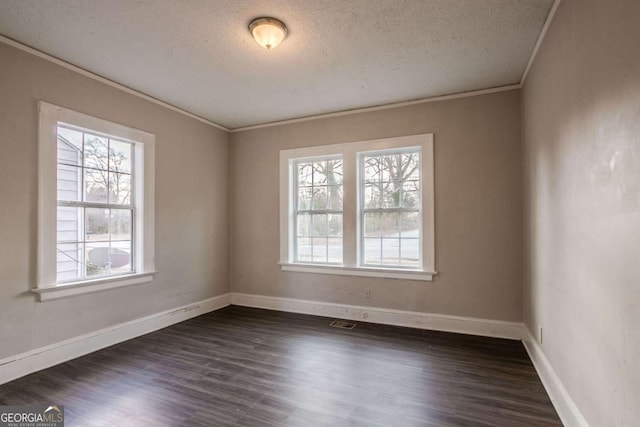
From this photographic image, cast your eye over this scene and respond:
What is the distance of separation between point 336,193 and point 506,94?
228 cm

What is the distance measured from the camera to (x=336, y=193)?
14.9ft

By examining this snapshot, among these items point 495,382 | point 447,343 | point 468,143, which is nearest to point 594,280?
point 495,382

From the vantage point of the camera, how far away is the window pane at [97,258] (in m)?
3.33

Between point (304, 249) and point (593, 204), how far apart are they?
3.53 m

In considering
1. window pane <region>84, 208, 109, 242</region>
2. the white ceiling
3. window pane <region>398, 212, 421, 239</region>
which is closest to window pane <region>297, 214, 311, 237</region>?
window pane <region>398, 212, 421, 239</region>

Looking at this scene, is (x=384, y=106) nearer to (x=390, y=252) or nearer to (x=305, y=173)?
(x=305, y=173)

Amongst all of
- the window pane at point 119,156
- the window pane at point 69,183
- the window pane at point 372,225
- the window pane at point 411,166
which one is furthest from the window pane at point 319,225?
the window pane at point 69,183

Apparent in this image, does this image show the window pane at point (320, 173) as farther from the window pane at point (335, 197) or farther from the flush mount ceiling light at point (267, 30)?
the flush mount ceiling light at point (267, 30)

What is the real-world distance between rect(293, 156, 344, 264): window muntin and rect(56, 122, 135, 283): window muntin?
2115 mm

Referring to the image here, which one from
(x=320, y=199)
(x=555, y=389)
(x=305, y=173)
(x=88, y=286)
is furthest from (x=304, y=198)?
(x=555, y=389)

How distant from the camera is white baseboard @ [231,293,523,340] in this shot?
3.60 m

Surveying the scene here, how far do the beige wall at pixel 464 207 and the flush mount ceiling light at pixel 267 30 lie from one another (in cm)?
200

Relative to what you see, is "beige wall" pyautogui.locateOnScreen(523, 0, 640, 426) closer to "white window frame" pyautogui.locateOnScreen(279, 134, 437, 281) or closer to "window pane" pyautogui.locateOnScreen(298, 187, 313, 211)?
"white window frame" pyautogui.locateOnScreen(279, 134, 437, 281)

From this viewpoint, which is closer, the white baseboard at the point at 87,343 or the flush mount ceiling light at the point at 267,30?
the flush mount ceiling light at the point at 267,30
